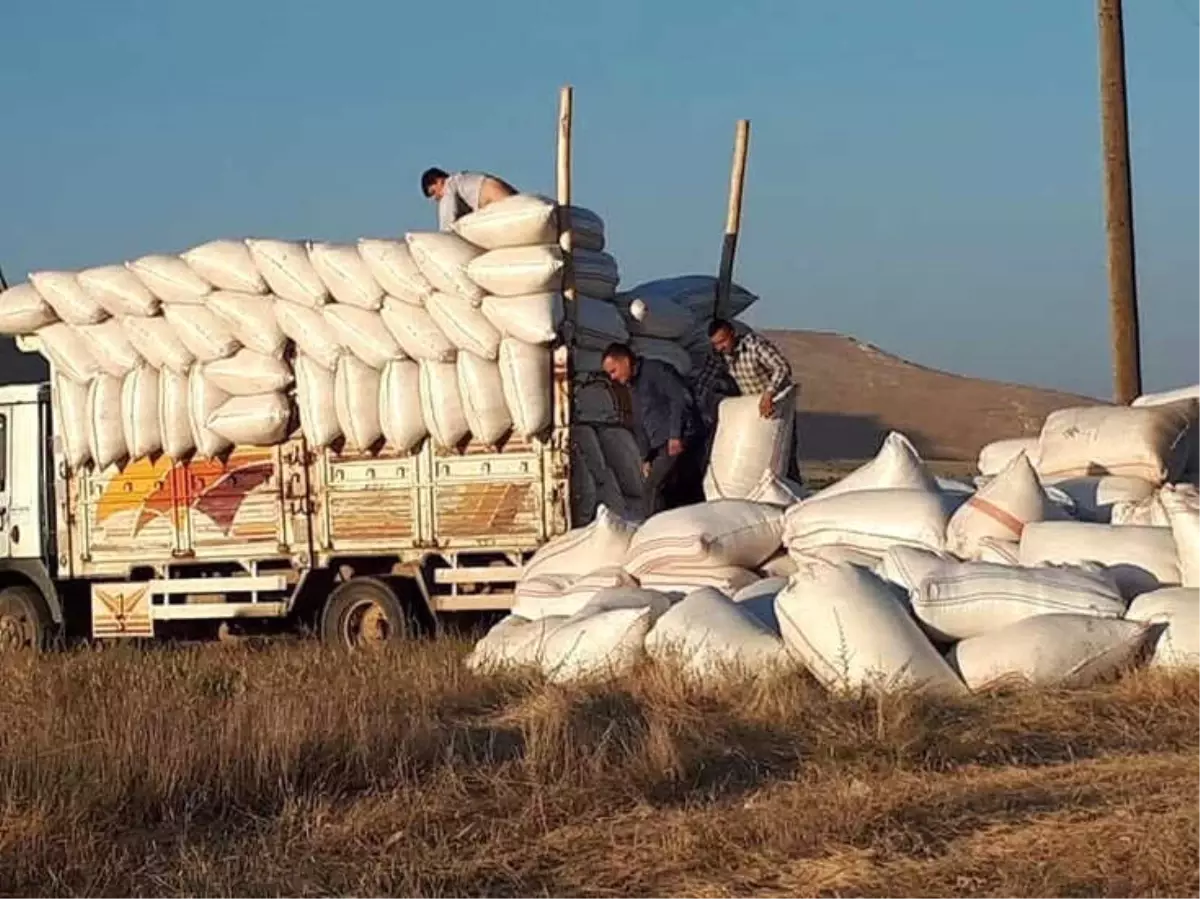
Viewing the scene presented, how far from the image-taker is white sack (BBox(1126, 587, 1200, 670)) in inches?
349

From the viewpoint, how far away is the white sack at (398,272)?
1236cm

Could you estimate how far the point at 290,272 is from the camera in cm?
1277

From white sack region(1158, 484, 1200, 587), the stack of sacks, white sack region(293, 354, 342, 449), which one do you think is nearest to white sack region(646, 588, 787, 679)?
white sack region(1158, 484, 1200, 587)

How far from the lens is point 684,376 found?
13.3 m

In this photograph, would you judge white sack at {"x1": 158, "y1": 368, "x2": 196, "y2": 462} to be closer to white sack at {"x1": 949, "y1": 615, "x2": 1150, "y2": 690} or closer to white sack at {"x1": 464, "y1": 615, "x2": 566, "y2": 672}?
white sack at {"x1": 464, "y1": 615, "x2": 566, "y2": 672}

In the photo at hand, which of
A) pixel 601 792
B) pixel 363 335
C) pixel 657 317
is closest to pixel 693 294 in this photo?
pixel 657 317

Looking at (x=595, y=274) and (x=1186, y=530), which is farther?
(x=595, y=274)

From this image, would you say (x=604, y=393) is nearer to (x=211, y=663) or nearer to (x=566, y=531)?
(x=566, y=531)

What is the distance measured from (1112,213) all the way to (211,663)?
8.19 m

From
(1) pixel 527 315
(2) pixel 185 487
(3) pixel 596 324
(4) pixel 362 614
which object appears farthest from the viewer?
(2) pixel 185 487

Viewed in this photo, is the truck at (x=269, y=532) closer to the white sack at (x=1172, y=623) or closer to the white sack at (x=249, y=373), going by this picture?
the white sack at (x=249, y=373)

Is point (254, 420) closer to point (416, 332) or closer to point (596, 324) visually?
point (416, 332)

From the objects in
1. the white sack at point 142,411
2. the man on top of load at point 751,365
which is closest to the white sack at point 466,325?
the man on top of load at point 751,365

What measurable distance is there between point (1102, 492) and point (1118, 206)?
4931mm
